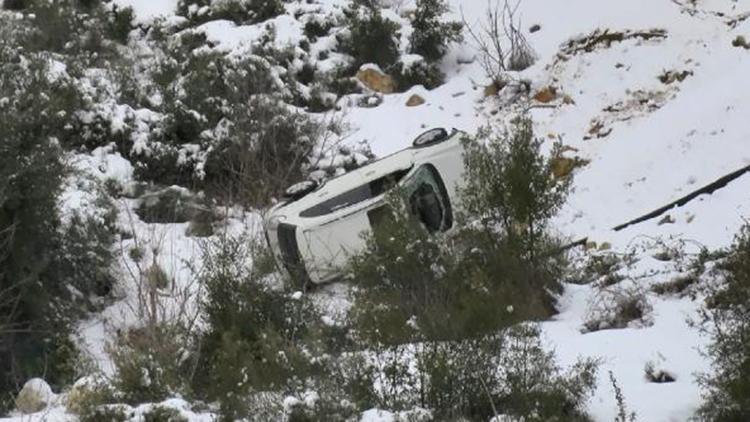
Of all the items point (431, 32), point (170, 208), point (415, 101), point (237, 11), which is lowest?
point (170, 208)

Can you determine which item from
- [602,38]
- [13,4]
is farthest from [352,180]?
[13,4]

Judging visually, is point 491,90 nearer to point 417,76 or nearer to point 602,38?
point 417,76

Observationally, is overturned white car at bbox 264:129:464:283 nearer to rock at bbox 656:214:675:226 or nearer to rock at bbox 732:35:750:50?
rock at bbox 656:214:675:226

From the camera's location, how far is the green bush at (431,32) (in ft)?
71.5

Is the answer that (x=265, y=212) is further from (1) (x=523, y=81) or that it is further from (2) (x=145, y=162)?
(1) (x=523, y=81)

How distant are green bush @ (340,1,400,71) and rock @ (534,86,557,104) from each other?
11.0 feet

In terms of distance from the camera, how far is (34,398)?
995 cm

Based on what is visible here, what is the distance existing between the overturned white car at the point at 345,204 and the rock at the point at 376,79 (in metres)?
6.20

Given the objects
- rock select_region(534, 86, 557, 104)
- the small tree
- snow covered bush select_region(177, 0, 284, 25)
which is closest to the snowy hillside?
rock select_region(534, 86, 557, 104)

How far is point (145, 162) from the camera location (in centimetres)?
1934

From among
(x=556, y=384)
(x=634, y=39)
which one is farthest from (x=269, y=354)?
(x=634, y=39)

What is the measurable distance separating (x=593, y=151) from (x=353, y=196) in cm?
529

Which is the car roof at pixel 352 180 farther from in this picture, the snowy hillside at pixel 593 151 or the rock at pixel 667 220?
the rock at pixel 667 220

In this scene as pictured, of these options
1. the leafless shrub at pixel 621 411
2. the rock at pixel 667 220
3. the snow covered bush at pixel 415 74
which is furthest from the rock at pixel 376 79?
the leafless shrub at pixel 621 411
